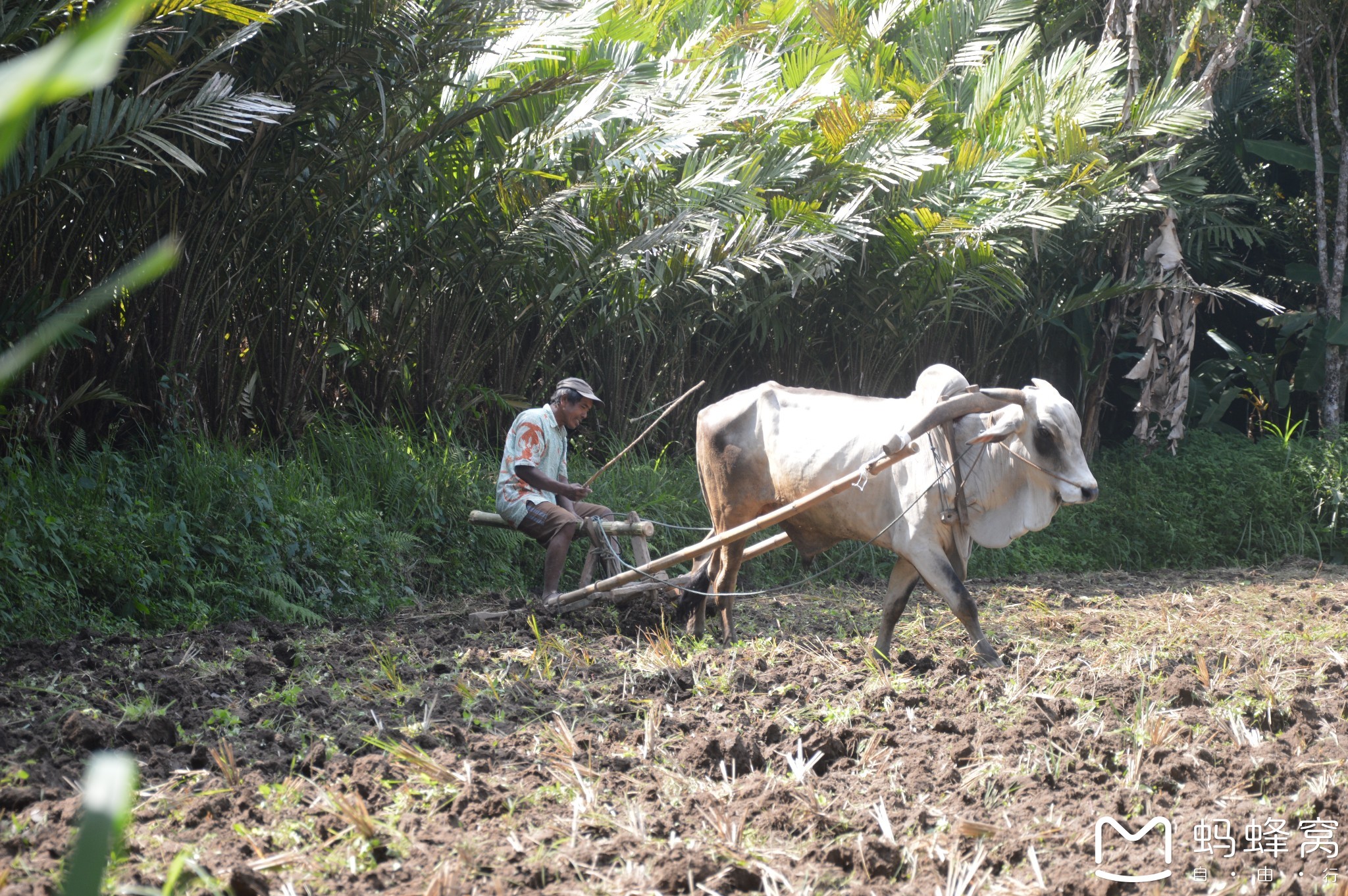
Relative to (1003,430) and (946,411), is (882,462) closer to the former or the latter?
(946,411)

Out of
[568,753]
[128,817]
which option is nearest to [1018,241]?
[568,753]

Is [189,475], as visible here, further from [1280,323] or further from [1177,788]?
[1280,323]

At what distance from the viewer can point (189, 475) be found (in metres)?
6.16

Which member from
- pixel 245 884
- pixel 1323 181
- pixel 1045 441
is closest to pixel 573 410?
pixel 1045 441

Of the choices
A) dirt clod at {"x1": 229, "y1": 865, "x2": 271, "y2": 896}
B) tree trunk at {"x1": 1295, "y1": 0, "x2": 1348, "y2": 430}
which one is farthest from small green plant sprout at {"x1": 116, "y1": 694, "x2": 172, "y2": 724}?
tree trunk at {"x1": 1295, "y1": 0, "x2": 1348, "y2": 430}

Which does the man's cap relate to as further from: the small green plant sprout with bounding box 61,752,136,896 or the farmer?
the small green plant sprout with bounding box 61,752,136,896

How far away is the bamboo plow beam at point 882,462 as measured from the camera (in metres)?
4.93

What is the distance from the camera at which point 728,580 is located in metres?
5.98

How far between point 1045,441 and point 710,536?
1.71 m

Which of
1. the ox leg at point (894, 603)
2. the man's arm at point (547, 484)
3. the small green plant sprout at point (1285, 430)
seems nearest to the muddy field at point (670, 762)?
the ox leg at point (894, 603)

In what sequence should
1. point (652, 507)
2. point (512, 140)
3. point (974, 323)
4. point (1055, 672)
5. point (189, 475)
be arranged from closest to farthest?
point (1055, 672) → point (189, 475) → point (512, 140) → point (652, 507) → point (974, 323)

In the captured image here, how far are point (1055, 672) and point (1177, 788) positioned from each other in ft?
4.96

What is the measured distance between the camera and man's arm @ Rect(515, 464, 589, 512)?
20.0ft

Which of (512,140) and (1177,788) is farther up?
(512,140)
